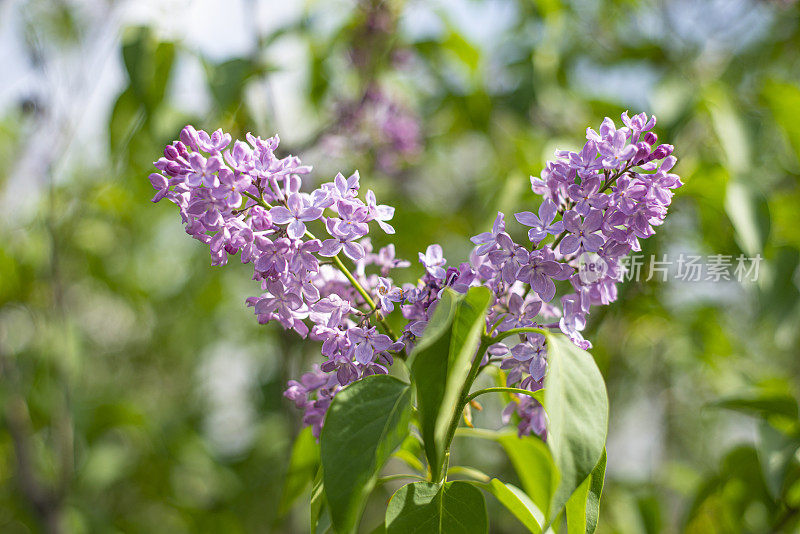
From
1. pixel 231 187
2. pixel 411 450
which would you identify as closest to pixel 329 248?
pixel 231 187

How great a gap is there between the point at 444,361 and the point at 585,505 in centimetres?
20

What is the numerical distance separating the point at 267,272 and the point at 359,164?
1.40m

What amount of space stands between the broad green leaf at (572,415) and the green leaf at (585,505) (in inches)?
4.0

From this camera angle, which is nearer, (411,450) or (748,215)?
(411,450)

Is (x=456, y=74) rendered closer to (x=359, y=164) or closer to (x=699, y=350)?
(x=359, y=164)

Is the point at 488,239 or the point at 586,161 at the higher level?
the point at 586,161

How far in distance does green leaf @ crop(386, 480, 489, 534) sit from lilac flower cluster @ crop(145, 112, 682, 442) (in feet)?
0.44

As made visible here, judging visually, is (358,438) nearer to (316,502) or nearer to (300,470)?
(316,502)

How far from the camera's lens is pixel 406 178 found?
251 cm

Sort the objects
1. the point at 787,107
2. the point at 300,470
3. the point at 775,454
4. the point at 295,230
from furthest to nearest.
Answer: the point at 787,107, the point at 775,454, the point at 300,470, the point at 295,230

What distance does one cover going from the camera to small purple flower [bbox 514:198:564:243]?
2.20ft

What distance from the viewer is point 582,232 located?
0.67 meters

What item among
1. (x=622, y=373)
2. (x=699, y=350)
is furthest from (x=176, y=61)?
(x=622, y=373)

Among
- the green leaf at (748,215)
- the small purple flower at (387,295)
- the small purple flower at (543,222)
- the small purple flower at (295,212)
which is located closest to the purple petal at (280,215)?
the small purple flower at (295,212)
